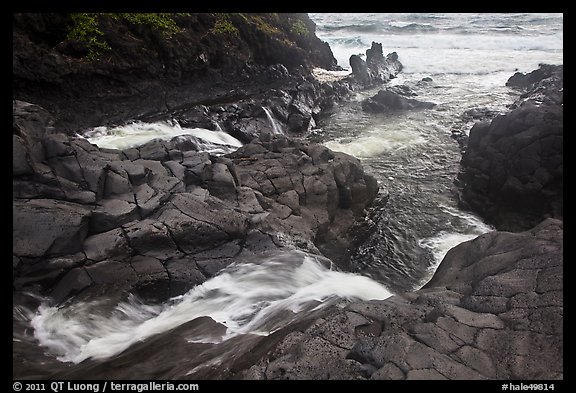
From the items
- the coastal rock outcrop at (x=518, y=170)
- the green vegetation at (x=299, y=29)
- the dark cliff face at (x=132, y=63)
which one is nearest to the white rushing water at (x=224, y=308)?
the coastal rock outcrop at (x=518, y=170)

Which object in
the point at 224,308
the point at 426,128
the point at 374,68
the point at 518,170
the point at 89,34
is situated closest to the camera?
the point at 224,308

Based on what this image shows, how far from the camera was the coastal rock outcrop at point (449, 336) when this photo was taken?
16.6 feet

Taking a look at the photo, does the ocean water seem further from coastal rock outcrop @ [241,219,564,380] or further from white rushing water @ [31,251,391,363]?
coastal rock outcrop @ [241,219,564,380]

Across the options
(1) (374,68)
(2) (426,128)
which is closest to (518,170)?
(2) (426,128)

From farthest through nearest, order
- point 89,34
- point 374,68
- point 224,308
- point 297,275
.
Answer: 1. point 374,68
2. point 89,34
3. point 297,275
4. point 224,308

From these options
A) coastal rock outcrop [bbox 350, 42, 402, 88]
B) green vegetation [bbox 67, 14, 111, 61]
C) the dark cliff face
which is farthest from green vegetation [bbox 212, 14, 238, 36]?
coastal rock outcrop [bbox 350, 42, 402, 88]

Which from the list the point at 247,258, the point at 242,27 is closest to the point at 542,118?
the point at 247,258

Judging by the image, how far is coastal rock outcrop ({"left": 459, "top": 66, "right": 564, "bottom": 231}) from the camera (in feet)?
44.7

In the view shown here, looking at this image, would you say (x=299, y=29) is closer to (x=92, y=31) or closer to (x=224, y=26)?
(x=224, y=26)

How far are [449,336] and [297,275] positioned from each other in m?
3.90

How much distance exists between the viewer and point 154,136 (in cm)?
1761

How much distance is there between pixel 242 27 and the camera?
2544 centimetres

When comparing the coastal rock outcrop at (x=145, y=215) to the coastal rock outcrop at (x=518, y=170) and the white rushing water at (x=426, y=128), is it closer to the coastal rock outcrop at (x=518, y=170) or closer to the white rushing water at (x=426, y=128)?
the white rushing water at (x=426, y=128)
